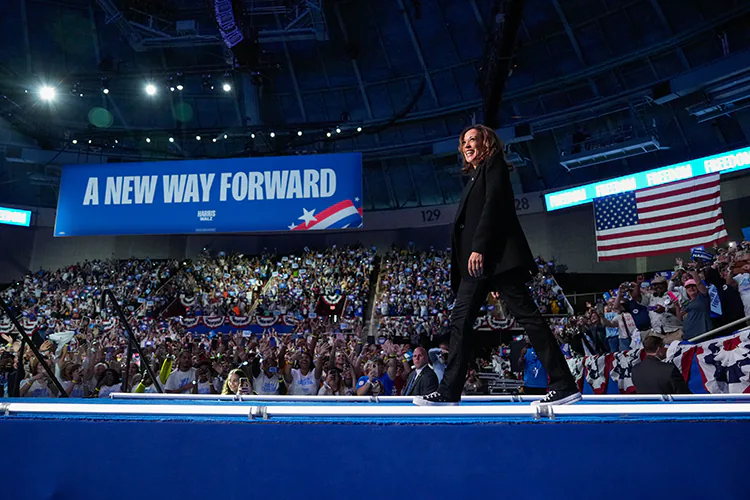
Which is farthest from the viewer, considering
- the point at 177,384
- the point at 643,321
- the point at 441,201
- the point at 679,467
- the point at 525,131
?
the point at 441,201

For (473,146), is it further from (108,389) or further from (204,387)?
(108,389)

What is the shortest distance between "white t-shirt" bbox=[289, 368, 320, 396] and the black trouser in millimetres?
4529

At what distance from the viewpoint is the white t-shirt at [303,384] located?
6902mm

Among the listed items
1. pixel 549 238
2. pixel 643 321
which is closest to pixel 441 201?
pixel 549 238

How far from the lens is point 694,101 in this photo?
17547mm

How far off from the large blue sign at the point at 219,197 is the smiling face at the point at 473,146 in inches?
361

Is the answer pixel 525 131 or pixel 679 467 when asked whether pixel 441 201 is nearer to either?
pixel 525 131

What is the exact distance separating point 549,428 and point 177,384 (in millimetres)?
6749

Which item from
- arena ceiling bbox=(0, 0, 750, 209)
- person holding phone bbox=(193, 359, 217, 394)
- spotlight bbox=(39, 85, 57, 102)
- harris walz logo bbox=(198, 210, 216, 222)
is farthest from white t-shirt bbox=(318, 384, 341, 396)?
spotlight bbox=(39, 85, 57, 102)

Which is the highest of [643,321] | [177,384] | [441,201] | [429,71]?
[429,71]

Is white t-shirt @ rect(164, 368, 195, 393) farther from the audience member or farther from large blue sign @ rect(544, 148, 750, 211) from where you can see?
large blue sign @ rect(544, 148, 750, 211)

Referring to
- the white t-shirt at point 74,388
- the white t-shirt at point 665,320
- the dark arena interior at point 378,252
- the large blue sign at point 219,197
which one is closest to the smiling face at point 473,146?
the dark arena interior at point 378,252

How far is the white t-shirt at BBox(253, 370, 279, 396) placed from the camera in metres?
6.95

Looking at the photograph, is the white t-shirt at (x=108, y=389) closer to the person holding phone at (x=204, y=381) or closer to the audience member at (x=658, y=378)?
the person holding phone at (x=204, y=381)
